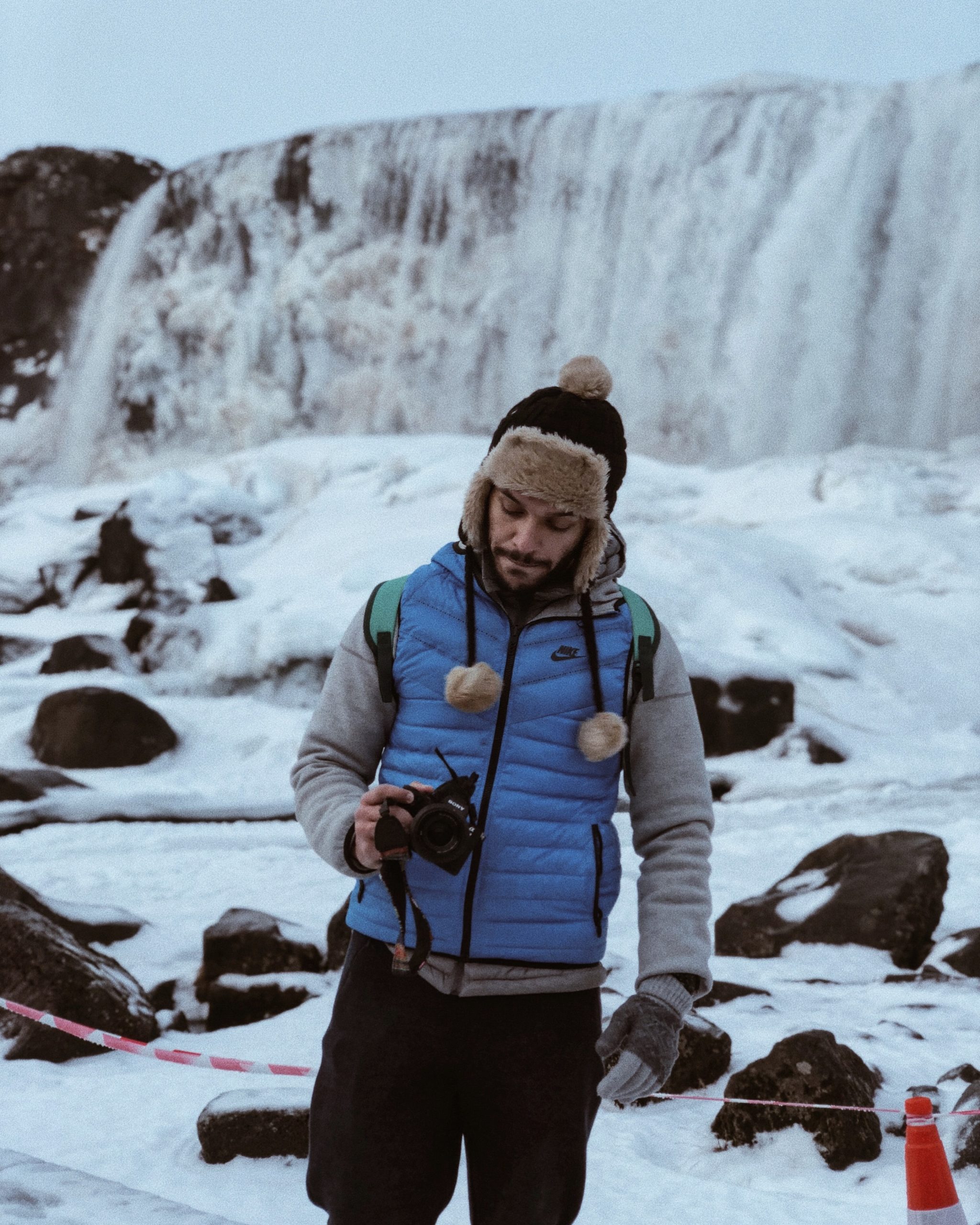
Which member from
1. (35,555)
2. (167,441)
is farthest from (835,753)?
(167,441)

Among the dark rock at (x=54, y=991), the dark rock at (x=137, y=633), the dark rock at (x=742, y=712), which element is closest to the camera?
the dark rock at (x=54, y=991)

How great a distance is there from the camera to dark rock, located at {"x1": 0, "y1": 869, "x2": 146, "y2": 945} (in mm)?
4809

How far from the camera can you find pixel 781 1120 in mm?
3180

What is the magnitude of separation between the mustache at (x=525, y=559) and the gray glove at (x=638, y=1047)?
54 centimetres

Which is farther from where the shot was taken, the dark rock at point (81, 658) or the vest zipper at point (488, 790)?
the dark rock at point (81, 658)

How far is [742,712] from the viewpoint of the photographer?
1047 centimetres

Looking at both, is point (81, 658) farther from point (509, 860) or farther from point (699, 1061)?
point (509, 860)

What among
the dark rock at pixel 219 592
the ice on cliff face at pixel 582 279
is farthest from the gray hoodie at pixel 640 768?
the ice on cliff face at pixel 582 279

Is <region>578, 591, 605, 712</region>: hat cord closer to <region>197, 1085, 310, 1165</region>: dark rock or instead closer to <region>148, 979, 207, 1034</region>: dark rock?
<region>197, 1085, 310, 1165</region>: dark rock

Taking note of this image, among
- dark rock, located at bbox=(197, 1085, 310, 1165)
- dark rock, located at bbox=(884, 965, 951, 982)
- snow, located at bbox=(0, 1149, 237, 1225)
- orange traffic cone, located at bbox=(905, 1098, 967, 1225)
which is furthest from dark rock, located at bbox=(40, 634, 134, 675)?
orange traffic cone, located at bbox=(905, 1098, 967, 1225)

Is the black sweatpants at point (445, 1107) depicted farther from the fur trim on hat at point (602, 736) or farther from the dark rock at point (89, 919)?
the dark rock at point (89, 919)

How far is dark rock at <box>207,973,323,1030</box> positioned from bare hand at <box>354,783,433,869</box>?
127 inches

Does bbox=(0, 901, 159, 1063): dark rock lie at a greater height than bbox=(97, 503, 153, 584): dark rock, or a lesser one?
lesser

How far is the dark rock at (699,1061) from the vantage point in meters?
3.54
